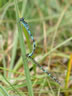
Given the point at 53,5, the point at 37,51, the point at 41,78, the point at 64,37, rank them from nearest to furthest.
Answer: the point at 41,78 → the point at 37,51 → the point at 64,37 → the point at 53,5

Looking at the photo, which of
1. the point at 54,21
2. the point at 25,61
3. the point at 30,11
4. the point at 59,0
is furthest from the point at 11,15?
the point at 25,61

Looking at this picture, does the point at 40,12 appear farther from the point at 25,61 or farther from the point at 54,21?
the point at 25,61

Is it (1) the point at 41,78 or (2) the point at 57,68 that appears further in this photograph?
(2) the point at 57,68

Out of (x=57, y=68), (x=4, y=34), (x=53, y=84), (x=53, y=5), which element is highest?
(x=53, y=5)

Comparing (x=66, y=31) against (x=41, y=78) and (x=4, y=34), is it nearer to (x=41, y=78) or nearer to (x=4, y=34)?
(x=4, y=34)

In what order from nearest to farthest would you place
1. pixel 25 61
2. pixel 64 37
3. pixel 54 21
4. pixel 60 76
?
1. pixel 25 61
2. pixel 60 76
3. pixel 64 37
4. pixel 54 21

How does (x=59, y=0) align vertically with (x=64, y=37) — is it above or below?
above

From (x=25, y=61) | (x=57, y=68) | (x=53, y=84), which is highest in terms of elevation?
(x=57, y=68)

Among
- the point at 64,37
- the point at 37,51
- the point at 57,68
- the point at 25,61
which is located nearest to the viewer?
the point at 25,61

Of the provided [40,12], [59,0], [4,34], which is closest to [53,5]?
[59,0]
